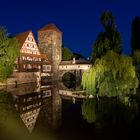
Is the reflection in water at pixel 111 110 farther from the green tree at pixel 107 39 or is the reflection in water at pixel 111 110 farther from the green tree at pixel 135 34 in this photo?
the green tree at pixel 135 34

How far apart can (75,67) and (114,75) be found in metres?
39.5

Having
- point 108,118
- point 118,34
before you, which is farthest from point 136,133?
point 118,34

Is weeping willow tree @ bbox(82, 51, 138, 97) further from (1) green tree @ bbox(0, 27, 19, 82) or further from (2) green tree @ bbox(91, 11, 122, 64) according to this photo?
(1) green tree @ bbox(0, 27, 19, 82)

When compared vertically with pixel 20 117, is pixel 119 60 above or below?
above

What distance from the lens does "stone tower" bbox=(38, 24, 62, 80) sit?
64625 millimetres

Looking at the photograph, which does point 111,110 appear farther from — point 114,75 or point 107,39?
point 107,39

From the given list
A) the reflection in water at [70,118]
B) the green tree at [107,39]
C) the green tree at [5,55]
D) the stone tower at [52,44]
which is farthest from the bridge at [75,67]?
the reflection in water at [70,118]

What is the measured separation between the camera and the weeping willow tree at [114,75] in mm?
23875

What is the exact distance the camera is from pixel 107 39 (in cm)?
3039

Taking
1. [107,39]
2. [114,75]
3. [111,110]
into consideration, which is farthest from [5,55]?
[111,110]

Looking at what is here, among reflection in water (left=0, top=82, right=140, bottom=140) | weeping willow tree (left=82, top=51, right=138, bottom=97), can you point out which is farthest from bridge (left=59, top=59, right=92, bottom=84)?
reflection in water (left=0, top=82, right=140, bottom=140)

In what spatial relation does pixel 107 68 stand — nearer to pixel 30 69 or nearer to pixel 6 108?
pixel 6 108

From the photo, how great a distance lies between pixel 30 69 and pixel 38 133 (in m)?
40.5

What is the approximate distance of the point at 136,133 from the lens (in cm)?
1382
